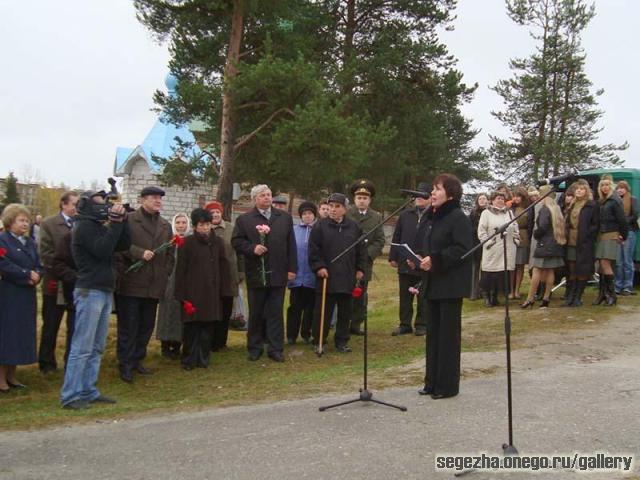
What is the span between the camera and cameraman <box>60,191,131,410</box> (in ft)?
18.9

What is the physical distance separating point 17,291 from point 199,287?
192 cm

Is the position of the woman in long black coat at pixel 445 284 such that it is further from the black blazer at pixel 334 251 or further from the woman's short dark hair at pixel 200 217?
the woman's short dark hair at pixel 200 217

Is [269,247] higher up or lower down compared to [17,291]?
higher up

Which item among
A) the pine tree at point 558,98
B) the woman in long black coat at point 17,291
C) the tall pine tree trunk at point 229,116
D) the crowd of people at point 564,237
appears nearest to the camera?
the woman in long black coat at point 17,291

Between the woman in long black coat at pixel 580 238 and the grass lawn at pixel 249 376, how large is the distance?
464mm

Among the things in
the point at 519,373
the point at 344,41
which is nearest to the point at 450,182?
the point at 519,373

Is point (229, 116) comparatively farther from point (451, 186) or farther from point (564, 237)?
point (451, 186)

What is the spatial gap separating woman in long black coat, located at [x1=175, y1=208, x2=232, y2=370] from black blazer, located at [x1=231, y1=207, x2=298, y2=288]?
0.35 metres

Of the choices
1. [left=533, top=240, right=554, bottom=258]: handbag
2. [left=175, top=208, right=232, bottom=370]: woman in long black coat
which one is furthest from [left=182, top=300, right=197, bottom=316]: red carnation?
[left=533, top=240, right=554, bottom=258]: handbag

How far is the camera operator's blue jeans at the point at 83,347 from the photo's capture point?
5.78 meters

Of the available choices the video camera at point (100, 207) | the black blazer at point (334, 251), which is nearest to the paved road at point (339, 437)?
the video camera at point (100, 207)

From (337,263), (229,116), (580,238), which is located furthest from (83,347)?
(229,116)

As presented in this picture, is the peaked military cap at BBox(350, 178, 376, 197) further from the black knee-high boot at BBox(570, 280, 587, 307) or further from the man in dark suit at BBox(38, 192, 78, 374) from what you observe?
the black knee-high boot at BBox(570, 280, 587, 307)

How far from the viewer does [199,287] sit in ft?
24.1
